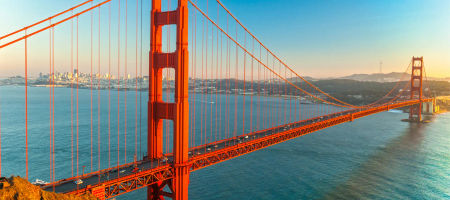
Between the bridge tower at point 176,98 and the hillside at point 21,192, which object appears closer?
the hillside at point 21,192

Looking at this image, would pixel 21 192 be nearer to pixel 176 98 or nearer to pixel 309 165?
pixel 176 98

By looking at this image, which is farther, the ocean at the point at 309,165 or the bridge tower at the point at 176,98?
the ocean at the point at 309,165

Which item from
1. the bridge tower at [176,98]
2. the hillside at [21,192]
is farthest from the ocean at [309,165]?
the hillside at [21,192]

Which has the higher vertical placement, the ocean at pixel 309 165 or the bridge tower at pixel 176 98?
the bridge tower at pixel 176 98

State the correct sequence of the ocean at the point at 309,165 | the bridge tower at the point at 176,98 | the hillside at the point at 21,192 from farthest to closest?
1. the ocean at the point at 309,165
2. the bridge tower at the point at 176,98
3. the hillside at the point at 21,192

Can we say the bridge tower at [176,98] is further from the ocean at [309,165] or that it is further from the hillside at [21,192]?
the hillside at [21,192]

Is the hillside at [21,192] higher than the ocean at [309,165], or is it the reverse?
the hillside at [21,192]

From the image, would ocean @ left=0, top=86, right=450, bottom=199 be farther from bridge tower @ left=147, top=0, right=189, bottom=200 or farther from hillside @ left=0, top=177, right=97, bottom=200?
hillside @ left=0, top=177, right=97, bottom=200

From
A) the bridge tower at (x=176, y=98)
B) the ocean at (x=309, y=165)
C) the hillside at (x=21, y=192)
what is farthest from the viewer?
the ocean at (x=309, y=165)
